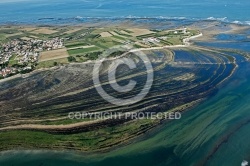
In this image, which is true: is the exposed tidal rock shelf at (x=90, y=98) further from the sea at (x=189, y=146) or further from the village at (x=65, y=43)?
the village at (x=65, y=43)

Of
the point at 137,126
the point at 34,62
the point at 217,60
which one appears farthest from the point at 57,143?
the point at 217,60

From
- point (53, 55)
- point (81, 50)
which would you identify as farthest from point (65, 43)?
point (53, 55)

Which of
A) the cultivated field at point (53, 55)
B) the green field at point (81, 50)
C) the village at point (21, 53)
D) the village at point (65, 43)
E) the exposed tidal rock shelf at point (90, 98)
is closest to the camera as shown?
the exposed tidal rock shelf at point (90, 98)

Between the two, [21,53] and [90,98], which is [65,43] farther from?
[90,98]

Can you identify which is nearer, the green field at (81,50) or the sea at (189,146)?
the sea at (189,146)

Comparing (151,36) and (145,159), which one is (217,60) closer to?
(151,36)

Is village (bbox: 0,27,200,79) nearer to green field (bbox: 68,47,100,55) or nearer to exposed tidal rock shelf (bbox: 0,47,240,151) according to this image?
green field (bbox: 68,47,100,55)

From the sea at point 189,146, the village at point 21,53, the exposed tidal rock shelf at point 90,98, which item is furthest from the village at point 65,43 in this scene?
the sea at point 189,146

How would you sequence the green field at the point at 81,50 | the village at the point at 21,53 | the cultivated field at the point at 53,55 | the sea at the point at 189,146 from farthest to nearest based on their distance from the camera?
1. the green field at the point at 81,50
2. the cultivated field at the point at 53,55
3. the village at the point at 21,53
4. the sea at the point at 189,146
